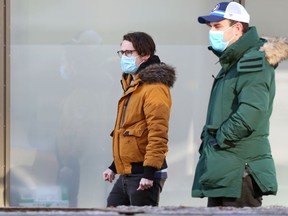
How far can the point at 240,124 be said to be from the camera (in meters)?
4.38

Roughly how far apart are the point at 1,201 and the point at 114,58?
1.74m

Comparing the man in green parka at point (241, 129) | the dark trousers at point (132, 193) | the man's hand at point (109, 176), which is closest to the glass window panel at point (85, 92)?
the man's hand at point (109, 176)

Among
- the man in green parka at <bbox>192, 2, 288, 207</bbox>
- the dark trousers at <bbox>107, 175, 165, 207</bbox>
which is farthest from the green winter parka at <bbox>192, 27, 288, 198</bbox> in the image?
the dark trousers at <bbox>107, 175, 165, 207</bbox>

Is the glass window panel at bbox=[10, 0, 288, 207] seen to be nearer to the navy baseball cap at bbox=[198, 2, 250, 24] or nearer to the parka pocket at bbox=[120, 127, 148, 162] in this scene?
the parka pocket at bbox=[120, 127, 148, 162]

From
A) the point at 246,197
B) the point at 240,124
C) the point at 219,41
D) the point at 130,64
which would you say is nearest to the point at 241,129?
the point at 240,124

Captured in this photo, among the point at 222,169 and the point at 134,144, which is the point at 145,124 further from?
the point at 222,169

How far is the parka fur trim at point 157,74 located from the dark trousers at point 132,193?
0.67 metres

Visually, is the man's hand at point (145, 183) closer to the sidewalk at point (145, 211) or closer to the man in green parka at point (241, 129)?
the man in green parka at point (241, 129)

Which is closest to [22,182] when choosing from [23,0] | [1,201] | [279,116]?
[1,201]

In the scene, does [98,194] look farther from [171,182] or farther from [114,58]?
[114,58]

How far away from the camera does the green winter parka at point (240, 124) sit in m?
4.41

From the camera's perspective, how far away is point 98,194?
7441 mm

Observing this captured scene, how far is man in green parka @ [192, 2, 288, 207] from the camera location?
4422 millimetres

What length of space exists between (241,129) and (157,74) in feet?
3.53
